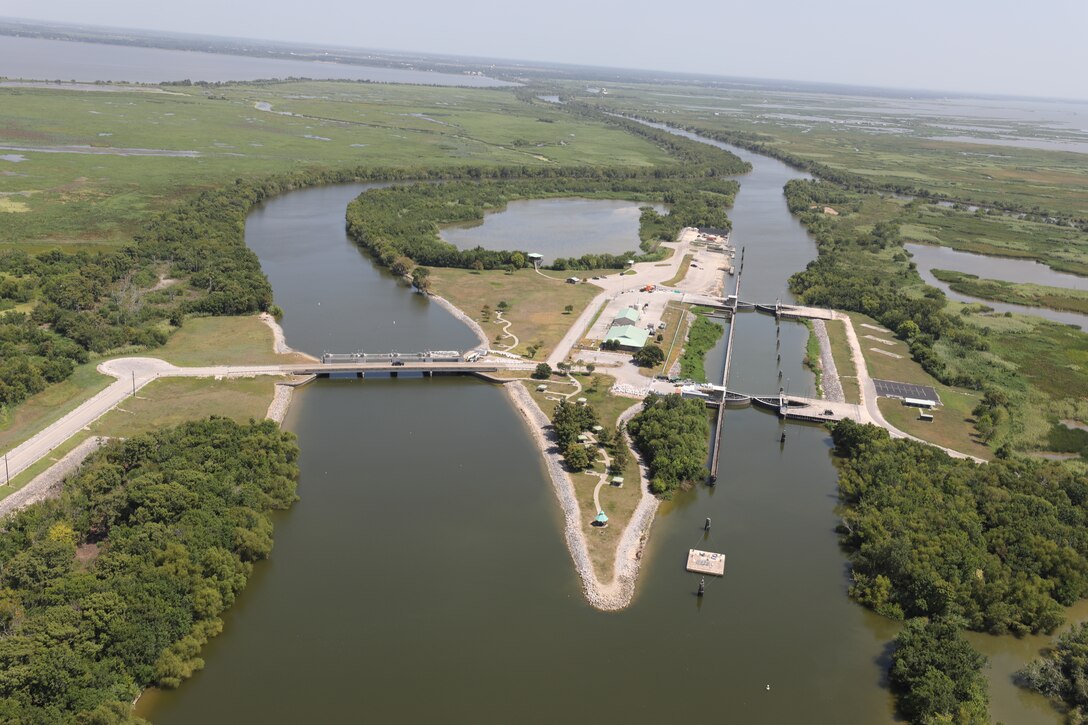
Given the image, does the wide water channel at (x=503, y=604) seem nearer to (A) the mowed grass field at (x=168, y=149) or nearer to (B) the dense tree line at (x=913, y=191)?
(A) the mowed grass field at (x=168, y=149)

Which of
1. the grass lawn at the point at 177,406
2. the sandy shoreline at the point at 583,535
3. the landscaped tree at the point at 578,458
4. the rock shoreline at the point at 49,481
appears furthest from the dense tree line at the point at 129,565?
the landscaped tree at the point at 578,458

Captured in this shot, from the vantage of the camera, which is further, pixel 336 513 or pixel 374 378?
pixel 374 378

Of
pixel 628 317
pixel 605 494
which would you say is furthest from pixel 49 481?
pixel 628 317

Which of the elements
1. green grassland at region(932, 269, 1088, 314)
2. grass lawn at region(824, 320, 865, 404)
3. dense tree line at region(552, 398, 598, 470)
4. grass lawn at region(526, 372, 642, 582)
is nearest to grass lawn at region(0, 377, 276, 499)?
grass lawn at region(526, 372, 642, 582)

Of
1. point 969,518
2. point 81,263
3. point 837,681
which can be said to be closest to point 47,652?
point 837,681

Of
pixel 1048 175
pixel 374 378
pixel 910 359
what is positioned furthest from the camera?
pixel 1048 175

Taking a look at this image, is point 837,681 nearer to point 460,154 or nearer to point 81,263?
point 81,263

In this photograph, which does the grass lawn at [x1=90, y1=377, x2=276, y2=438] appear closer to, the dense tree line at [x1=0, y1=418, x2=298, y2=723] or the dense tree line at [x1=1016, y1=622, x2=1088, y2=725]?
the dense tree line at [x1=0, y1=418, x2=298, y2=723]
